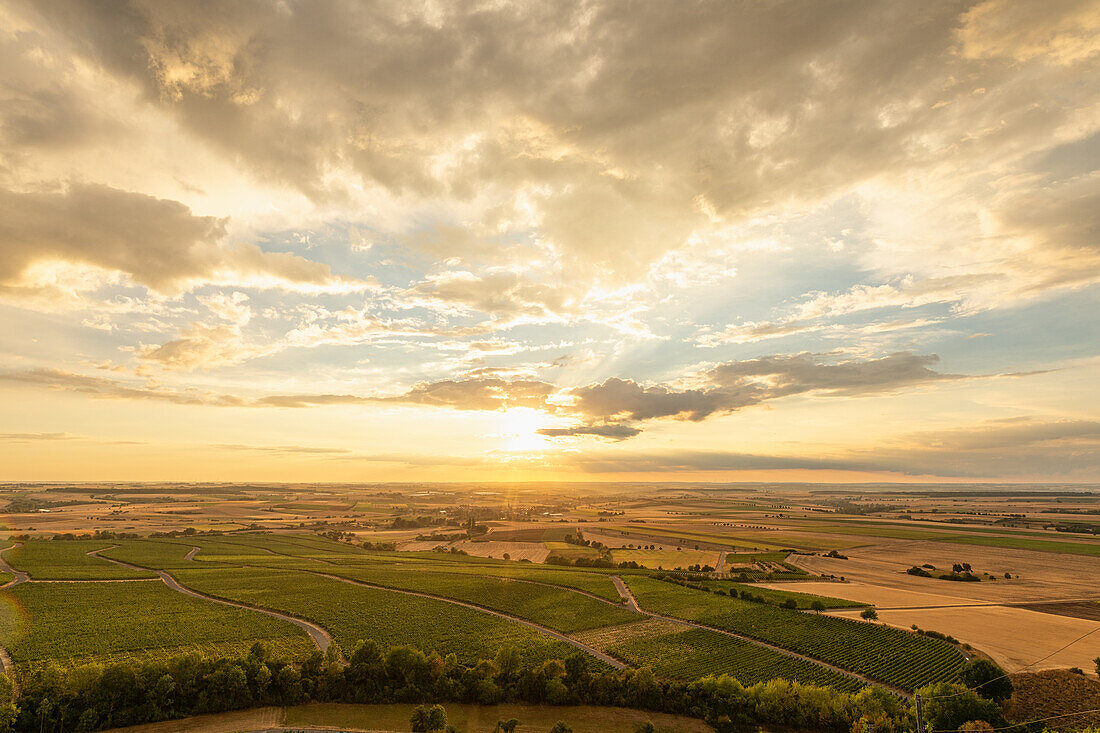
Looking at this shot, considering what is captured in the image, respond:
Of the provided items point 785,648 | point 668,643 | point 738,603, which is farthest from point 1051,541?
point 668,643

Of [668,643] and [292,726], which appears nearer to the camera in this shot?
[292,726]

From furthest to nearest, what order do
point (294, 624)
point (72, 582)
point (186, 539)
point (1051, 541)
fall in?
1. point (186, 539)
2. point (1051, 541)
3. point (72, 582)
4. point (294, 624)

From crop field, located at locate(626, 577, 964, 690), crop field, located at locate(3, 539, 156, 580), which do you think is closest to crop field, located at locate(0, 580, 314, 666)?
crop field, located at locate(3, 539, 156, 580)

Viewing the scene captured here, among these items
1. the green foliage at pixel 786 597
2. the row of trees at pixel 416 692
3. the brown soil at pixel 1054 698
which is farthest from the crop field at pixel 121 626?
the brown soil at pixel 1054 698

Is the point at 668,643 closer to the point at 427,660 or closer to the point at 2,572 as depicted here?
the point at 427,660

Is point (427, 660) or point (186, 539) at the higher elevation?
point (427, 660)
